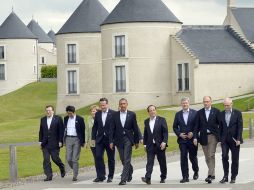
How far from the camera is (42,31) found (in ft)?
456

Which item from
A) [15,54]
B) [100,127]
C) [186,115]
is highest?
[15,54]

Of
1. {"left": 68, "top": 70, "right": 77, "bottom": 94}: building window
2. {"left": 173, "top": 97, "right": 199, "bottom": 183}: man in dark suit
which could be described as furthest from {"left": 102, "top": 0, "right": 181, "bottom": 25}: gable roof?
Answer: {"left": 173, "top": 97, "right": 199, "bottom": 183}: man in dark suit

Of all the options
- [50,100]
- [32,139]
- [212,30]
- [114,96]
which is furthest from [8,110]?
[32,139]

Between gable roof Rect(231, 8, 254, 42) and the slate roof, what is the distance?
7493 mm

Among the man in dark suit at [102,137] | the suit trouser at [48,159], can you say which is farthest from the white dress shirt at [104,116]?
the suit trouser at [48,159]

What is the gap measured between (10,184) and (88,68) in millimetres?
54027

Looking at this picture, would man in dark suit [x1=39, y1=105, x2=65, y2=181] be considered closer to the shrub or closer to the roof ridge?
the roof ridge

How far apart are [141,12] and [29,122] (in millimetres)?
15616

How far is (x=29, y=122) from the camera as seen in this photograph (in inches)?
2175

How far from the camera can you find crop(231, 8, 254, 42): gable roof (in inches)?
3064

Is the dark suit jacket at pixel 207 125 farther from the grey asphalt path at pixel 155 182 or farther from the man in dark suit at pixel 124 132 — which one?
the man in dark suit at pixel 124 132

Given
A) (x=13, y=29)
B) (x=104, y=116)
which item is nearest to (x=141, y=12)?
(x=13, y=29)

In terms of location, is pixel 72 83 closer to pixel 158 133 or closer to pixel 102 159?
pixel 102 159

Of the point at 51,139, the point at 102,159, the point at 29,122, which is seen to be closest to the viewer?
the point at 102,159
